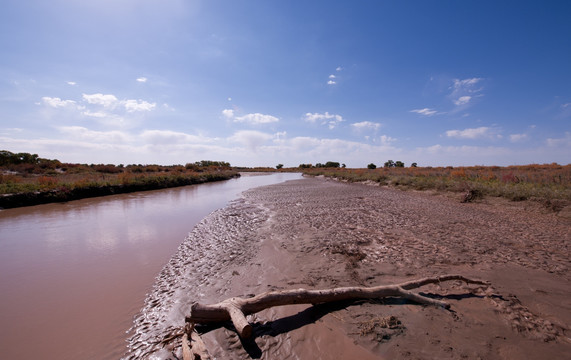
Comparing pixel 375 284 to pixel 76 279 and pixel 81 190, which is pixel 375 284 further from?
pixel 81 190

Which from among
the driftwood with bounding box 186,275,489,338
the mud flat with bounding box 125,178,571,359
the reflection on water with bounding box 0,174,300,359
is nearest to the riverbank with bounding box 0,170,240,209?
the reflection on water with bounding box 0,174,300,359

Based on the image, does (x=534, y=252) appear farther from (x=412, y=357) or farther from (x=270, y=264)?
(x=270, y=264)

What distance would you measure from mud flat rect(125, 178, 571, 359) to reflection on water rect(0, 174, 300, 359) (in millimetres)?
375

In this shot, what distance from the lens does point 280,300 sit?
2.90 meters

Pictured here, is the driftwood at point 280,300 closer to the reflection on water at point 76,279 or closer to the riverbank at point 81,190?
the reflection on water at point 76,279

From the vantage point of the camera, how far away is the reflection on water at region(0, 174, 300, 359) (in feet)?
9.07

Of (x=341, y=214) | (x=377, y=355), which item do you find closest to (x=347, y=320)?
(x=377, y=355)

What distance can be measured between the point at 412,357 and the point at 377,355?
33cm

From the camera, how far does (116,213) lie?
34.5ft

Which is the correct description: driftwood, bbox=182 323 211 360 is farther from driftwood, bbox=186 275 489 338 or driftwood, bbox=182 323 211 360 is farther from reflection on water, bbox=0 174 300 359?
reflection on water, bbox=0 174 300 359

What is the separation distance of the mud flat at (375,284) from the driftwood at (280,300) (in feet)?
0.40

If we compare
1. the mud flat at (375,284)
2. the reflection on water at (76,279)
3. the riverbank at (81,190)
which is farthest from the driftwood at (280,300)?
the riverbank at (81,190)

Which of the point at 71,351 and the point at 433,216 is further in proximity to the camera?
the point at 433,216

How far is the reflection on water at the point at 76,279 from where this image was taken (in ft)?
9.07
